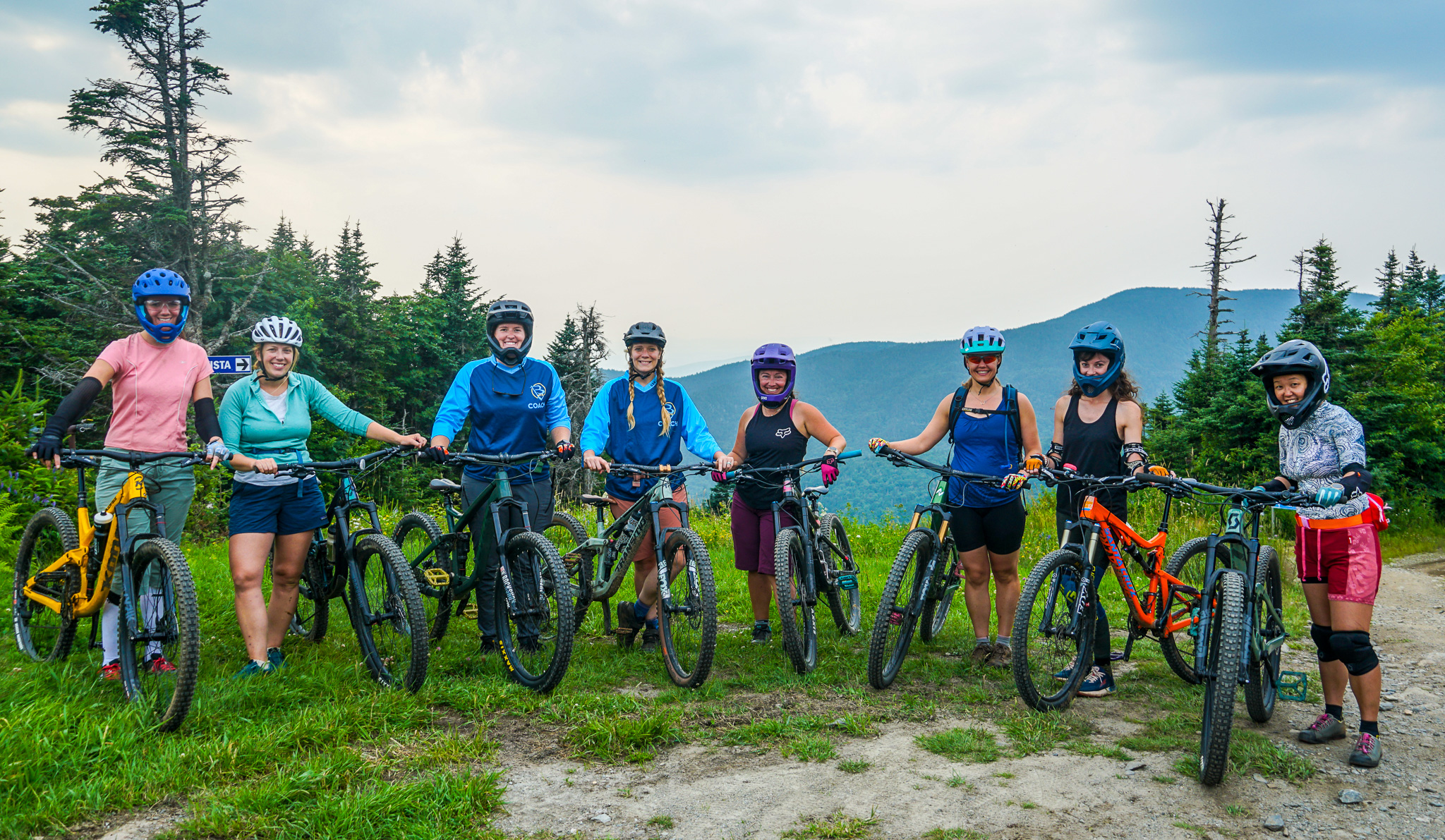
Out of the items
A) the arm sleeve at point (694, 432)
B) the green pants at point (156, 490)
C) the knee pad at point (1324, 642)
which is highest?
the arm sleeve at point (694, 432)

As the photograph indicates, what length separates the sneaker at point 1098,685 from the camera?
5.61 metres

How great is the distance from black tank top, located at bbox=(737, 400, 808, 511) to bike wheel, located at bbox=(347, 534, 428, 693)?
7.59ft

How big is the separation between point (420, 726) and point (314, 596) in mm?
1690

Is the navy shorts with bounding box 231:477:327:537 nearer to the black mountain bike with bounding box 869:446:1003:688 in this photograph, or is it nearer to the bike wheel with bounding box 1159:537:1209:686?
the black mountain bike with bounding box 869:446:1003:688

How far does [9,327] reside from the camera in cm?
2078

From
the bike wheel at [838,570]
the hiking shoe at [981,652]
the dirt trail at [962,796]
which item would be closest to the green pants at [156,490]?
the dirt trail at [962,796]

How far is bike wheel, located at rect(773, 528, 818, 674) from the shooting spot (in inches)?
222

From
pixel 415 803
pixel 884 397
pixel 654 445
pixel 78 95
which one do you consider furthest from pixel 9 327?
pixel 884 397

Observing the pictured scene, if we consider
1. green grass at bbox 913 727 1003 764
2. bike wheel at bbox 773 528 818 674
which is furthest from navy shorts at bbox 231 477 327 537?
green grass at bbox 913 727 1003 764

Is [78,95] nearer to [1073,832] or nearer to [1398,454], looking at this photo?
[1073,832]

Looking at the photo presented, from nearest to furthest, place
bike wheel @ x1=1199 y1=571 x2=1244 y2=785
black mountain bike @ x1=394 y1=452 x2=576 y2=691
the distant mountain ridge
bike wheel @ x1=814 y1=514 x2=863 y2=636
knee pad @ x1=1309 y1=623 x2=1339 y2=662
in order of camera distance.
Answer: bike wheel @ x1=1199 y1=571 x2=1244 y2=785
knee pad @ x1=1309 y1=623 x2=1339 y2=662
black mountain bike @ x1=394 y1=452 x2=576 y2=691
bike wheel @ x1=814 y1=514 x2=863 y2=636
the distant mountain ridge

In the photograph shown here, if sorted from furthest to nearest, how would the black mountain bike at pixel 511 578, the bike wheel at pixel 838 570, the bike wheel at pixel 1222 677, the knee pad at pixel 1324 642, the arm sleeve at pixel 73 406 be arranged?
the bike wheel at pixel 838 570
the black mountain bike at pixel 511 578
the arm sleeve at pixel 73 406
the knee pad at pixel 1324 642
the bike wheel at pixel 1222 677

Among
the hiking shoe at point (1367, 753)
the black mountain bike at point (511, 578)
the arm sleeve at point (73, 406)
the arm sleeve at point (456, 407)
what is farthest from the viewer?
the arm sleeve at point (456, 407)

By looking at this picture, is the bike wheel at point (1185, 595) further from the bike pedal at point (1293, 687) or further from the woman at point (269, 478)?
the woman at point (269, 478)
